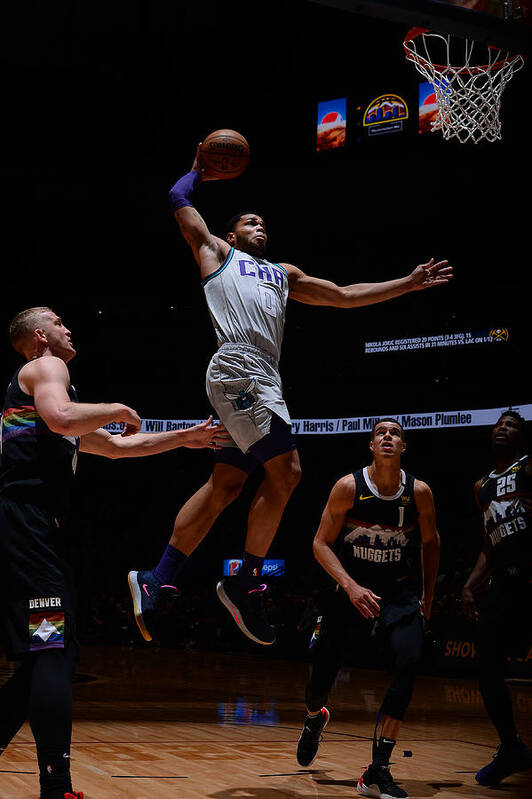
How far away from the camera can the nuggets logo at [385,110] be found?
1886 cm

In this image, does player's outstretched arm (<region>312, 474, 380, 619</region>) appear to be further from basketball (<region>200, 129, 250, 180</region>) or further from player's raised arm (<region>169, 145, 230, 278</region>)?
basketball (<region>200, 129, 250, 180</region>)

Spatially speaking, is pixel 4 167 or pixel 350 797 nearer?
pixel 350 797

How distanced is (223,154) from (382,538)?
259 cm

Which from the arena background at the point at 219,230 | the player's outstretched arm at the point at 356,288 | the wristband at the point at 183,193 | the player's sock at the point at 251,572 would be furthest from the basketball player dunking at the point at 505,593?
the arena background at the point at 219,230

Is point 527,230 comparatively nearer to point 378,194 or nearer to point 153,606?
point 378,194

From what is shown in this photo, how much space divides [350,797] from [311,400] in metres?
15.8

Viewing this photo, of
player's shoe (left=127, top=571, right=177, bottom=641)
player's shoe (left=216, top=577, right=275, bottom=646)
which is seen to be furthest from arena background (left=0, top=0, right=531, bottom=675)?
player's shoe (left=127, top=571, right=177, bottom=641)

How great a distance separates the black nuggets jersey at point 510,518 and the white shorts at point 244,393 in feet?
7.20

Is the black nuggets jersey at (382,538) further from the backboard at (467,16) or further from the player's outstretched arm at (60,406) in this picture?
the backboard at (467,16)

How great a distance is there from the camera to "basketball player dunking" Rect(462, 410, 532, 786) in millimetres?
5809

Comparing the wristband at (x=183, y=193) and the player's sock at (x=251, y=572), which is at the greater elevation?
the wristband at (x=183, y=193)

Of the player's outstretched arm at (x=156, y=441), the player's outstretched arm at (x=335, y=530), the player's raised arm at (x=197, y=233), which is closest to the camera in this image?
the player's outstretched arm at (x=156, y=441)

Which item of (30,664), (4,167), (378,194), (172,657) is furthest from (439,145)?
(30,664)

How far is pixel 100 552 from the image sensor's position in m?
21.1
